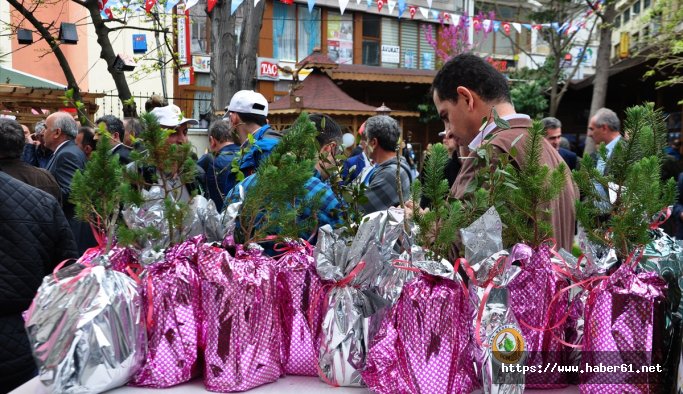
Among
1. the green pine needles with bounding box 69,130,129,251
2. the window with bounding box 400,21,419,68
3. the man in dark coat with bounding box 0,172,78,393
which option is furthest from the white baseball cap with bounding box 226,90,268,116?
the window with bounding box 400,21,419,68

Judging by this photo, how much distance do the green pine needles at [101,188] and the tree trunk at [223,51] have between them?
4698 millimetres

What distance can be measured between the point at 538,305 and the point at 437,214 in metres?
0.34

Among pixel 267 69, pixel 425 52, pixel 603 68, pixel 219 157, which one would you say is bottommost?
pixel 219 157

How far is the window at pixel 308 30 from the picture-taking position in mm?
20875

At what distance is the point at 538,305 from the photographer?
156 cm

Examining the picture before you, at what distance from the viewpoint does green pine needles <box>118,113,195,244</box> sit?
162 cm

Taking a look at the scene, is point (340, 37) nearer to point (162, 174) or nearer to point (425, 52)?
point (425, 52)

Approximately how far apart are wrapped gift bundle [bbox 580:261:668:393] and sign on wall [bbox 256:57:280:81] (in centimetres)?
1867

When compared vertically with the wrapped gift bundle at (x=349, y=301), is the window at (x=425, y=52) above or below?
above

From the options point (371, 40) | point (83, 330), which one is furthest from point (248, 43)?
point (371, 40)

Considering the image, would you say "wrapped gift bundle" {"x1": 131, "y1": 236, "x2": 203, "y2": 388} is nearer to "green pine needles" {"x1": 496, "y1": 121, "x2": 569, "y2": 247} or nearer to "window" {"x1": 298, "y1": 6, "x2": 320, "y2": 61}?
"green pine needles" {"x1": 496, "y1": 121, "x2": 569, "y2": 247}

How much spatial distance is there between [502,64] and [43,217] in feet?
68.2

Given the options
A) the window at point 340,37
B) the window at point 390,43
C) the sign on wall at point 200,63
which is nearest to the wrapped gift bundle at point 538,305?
the sign on wall at point 200,63

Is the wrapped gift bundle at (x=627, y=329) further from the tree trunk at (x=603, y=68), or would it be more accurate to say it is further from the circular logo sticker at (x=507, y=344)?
the tree trunk at (x=603, y=68)
